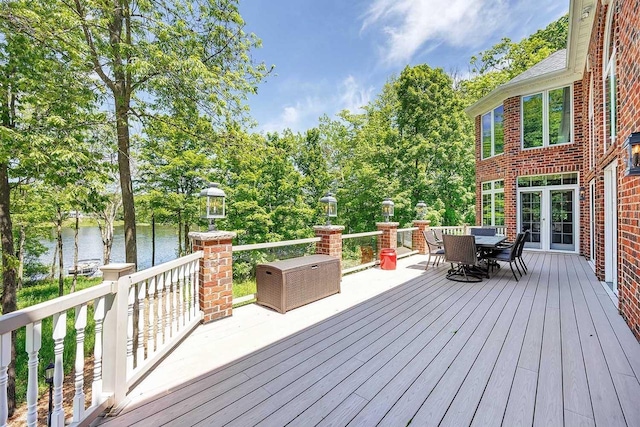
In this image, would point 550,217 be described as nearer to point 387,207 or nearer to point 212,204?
point 387,207

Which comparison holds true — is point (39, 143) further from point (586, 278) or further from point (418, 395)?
point (586, 278)

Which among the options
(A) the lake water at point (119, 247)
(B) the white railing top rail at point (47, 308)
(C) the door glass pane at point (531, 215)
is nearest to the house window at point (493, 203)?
(C) the door glass pane at point (531, 215)

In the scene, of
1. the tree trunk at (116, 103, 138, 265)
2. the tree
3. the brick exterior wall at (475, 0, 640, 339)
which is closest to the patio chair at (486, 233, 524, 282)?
the brick exterior wall at (475, 0, 640, 339)

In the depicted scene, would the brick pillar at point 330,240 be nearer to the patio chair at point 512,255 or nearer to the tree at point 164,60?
the patio chair at point 512,255

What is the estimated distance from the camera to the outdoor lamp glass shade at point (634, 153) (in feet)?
7.58

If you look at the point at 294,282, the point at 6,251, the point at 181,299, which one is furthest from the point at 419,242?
the point at 6,251

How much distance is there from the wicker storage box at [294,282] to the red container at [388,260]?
2211mm

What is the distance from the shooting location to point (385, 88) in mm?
17672

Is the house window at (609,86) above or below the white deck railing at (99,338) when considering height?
above

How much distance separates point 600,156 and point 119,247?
27.4 meters

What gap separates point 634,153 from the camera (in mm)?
2363

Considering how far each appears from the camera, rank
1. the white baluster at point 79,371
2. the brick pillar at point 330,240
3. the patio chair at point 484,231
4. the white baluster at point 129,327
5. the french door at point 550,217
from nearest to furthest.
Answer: the white baluster at point 79,371 → the white baluster at point 129,327 → the brick pillar at point 330,240 → the patio chair at point 484,231 → the french door at point 550,217

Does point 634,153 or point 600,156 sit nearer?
point 634,153

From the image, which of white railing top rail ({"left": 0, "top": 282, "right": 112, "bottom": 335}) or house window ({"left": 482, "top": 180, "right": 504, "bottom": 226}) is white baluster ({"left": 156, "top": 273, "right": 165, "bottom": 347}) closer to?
white railing top rail ({"left": 0, "top": 282, "right": 112, "bottom": 335})
